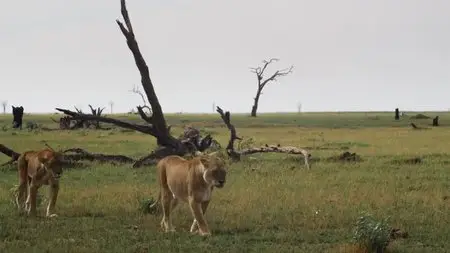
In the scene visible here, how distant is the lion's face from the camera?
10.5 m

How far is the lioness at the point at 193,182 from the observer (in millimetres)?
10578

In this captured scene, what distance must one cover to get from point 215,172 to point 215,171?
0.7 inches

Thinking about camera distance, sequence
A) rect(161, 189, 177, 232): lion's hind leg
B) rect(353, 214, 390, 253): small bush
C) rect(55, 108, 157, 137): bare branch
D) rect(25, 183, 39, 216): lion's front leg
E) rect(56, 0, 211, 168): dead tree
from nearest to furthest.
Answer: rect(353, 214, 390, 253): small bush, rect(161, 189, 177, 232): lion's hind leg, rect(25, 183, 39, 216): lion's front leg, rect(55, 108, 157, 137): bare branch, rect(56, 0, 211, 168): dead tree

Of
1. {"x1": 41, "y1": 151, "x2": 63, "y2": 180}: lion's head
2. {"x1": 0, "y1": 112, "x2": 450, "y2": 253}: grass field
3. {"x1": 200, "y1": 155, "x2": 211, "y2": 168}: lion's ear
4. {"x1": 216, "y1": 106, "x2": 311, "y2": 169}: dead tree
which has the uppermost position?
{"x1": 200, "y1": 155, "x2": 211, "y2": 168}: lion's ear

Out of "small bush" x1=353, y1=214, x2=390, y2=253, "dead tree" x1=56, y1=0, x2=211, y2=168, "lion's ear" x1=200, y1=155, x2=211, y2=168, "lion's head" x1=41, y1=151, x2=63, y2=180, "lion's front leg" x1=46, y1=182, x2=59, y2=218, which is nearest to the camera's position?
"small bush" x1=353, y1=214, x2=390, y2=253

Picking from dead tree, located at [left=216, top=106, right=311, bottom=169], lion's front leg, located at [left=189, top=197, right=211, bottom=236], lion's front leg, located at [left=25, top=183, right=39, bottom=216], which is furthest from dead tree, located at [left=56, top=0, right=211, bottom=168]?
lion's front leg, located at [left=189, top=197, right=211, bottom=236]

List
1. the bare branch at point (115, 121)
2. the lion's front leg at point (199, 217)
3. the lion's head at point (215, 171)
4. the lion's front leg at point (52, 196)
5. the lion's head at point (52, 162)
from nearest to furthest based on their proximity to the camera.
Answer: the lion's head at point (215, 171)
the lion's front leg at point (199, 217)
the lion's head at point (52, 162)
the lion's front leg at point (52, 196)
the bare branch at point (115, 121)

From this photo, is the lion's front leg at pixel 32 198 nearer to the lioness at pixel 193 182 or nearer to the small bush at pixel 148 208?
the small bush at pixel 148 208

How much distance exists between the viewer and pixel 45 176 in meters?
12.6

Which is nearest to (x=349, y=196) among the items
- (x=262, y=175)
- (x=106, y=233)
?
(x=262, y=175)

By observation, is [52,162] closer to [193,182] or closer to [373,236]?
[193,182]

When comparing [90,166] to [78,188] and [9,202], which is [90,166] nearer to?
[78,188]

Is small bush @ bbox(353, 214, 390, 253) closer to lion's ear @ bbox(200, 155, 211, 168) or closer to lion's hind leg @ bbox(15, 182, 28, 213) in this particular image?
lion's ear @ bbox(200, 155, 211, 168)

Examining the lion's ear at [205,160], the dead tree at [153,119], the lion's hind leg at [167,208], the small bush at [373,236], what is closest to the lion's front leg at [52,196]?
the lion's hind leg at [167,208]
